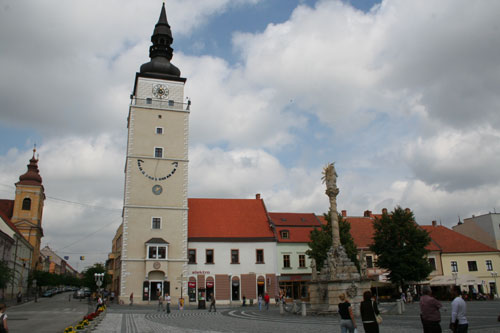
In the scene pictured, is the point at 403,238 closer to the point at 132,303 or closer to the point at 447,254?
the point at 447,254

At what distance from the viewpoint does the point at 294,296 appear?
1828 inches

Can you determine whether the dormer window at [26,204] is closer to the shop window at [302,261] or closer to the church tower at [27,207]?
the church tower at [27,207]

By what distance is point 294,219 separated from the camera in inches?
2026

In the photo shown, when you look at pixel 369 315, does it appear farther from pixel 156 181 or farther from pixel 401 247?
pixel 156 181

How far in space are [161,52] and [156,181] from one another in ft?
50.4

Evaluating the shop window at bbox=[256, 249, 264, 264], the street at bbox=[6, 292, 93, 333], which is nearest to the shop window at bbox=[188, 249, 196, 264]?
the shop window at bbox=[256, 249, 264, 264]

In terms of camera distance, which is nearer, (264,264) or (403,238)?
(403,238)

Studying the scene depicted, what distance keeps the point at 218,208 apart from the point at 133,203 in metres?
11.0

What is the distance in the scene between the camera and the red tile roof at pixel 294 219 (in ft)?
165

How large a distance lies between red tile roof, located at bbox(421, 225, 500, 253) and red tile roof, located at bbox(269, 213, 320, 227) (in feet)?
45.5

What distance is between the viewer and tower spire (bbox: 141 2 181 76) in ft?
157

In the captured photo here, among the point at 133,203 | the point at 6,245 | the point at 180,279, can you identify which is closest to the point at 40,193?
the point at 6,245

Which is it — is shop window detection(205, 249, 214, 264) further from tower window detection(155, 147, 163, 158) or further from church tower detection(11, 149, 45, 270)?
church tower detection(11, 149, 45, 270)

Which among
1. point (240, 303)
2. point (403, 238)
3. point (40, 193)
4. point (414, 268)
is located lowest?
point (240, 303)
